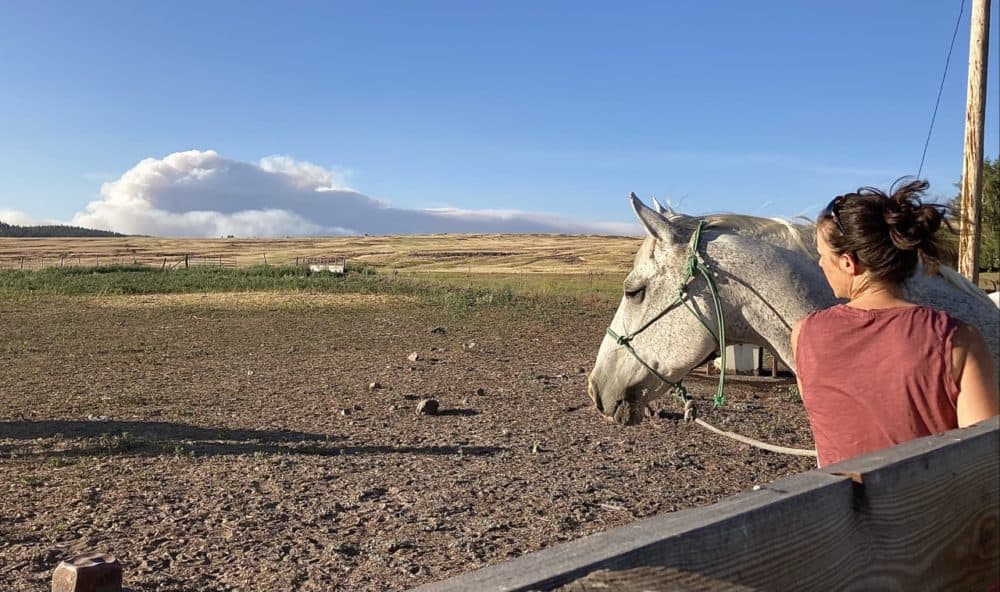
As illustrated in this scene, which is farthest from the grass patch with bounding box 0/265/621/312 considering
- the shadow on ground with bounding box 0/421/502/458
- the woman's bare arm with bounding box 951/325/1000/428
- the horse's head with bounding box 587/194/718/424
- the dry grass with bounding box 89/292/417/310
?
the woman's bare arm with bounding box 951/325/1000/428

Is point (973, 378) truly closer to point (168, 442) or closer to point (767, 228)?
point (767, 228)

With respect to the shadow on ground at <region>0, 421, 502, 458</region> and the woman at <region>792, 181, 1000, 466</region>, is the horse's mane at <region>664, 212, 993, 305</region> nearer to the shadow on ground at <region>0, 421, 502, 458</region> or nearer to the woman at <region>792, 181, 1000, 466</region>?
the woman at <region>792, 181, 1000, 466</region>

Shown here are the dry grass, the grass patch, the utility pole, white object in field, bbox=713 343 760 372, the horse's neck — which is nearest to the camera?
the horse's neck

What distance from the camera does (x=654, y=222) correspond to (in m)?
2.98

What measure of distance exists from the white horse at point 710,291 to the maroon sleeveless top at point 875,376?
2.26 feet

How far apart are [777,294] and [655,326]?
508 mm

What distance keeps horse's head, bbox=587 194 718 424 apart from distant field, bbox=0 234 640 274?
5322cm

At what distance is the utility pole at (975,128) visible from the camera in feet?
26.5

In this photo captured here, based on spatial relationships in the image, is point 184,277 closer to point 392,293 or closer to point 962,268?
point 392,293

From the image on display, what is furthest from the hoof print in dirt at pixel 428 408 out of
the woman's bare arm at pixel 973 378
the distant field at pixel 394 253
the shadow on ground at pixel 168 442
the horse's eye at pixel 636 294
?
the distant field at pixel 394 253

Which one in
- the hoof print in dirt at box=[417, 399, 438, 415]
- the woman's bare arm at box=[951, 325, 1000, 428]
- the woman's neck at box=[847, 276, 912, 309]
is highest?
the woman's neck at box=[847, 276, 912, 309]

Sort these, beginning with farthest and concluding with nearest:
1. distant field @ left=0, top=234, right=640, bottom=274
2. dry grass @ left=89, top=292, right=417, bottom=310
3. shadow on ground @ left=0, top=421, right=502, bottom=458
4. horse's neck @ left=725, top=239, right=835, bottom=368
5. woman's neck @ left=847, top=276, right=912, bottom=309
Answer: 1. distant field @ left=0, top=234, right=640, bottom=274
2. dry grass @ left=89, top=292, right=417, bottom=310
3. shadow on ground @ left=0, top=421, right=502, bottom=458
4. horse's neck @ left=725, top=239, right=835, bottom=368
5. woman's neck @ left=847, top=276, right=912, bottom=309

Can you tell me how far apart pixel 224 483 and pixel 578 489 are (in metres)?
2.71

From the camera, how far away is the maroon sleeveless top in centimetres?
187
